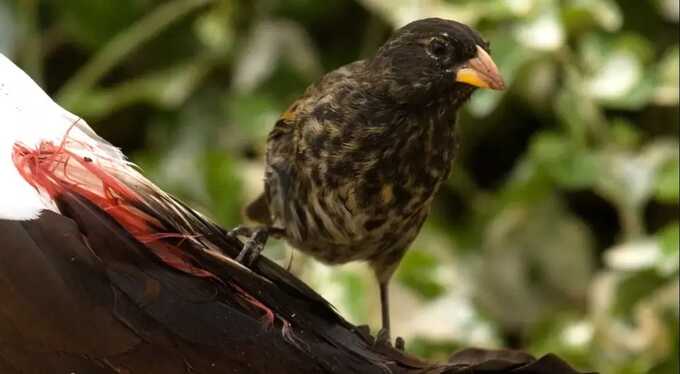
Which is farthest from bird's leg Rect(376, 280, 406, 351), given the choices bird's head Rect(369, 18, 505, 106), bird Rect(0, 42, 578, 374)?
bird's head Rect(369, 18, 505, 106)

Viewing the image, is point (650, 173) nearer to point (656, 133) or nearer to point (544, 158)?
point (544, 158)

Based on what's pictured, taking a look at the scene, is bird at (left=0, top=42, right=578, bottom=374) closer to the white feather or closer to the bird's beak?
the white feather

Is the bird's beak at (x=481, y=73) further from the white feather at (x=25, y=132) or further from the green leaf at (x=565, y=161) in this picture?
the green leaf at (x=565, y=161)

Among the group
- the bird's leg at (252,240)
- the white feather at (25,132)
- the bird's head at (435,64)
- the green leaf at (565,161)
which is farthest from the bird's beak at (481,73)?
the green leaf at (565,161)

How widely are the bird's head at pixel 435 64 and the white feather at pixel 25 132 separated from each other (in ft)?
1.11

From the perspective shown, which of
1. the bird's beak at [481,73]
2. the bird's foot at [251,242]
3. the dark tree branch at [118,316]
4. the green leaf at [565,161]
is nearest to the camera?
the dark tree branch at [118,316]

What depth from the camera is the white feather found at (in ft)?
3.28

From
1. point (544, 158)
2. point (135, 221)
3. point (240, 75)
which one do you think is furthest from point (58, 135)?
point (240, 75)

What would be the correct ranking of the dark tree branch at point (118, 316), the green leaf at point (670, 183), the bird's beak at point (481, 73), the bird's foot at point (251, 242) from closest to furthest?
the dark tree branch at point (118, 316) → the bird's foot at point (251, 242) → the bird's beak at point (481, 73) → the green leaf at point (670, 183)

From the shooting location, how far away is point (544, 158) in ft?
6.63

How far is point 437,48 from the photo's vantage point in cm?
130

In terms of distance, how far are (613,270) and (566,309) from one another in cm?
17

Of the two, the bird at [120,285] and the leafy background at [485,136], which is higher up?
the leafy background at [485,136]

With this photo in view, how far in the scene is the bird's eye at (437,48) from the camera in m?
1.29
